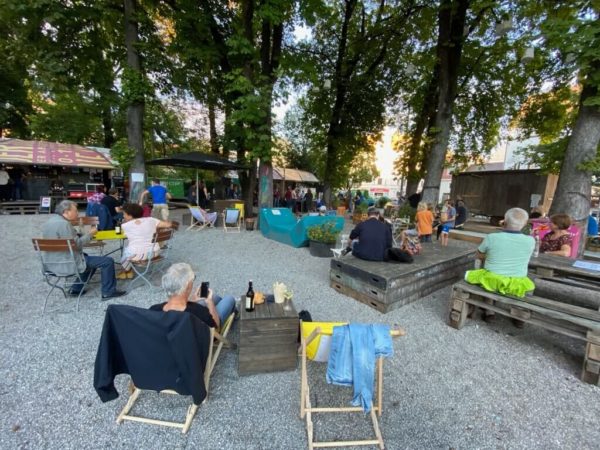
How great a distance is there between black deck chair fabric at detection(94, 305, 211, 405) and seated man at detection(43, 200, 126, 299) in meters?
2.35

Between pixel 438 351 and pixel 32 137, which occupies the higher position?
pixel 32 137

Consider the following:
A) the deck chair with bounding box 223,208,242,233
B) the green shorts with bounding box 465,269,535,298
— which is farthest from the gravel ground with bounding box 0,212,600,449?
the deck chair with bounding box 223,208,242,233

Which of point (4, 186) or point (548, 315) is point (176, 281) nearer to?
point (548, 315)

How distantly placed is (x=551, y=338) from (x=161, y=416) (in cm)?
434

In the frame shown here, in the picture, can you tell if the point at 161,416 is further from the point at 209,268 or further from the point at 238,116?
the point at 238,116

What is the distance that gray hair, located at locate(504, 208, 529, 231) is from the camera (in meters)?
2.99

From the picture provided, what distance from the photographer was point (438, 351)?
9.46 feet

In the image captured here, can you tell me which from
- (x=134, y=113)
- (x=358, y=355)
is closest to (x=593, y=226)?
(x=358, y=355)

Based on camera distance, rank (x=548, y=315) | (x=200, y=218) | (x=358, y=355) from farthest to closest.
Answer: (x=200, y=218)
(x=548, y=315)
(x=358, y=355)

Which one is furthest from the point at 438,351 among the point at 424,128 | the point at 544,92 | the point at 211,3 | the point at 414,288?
the point at 211,3

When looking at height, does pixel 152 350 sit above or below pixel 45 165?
below

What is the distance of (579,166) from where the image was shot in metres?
4.89

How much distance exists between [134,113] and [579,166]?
1141 cm

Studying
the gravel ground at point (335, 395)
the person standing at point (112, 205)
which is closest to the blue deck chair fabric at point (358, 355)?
the gravel ground at point (335, 395)
